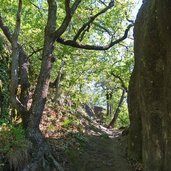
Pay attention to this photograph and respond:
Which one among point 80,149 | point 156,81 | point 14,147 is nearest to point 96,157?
point 80,149

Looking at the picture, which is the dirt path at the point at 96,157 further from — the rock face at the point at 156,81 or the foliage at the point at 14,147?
the rock face at the point at 156,81

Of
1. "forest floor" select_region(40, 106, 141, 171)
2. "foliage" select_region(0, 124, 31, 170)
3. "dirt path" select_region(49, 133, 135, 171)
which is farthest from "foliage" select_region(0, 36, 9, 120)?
"dirt path" select_region(49, 133, 135, 171)

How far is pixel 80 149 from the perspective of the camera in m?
12.8

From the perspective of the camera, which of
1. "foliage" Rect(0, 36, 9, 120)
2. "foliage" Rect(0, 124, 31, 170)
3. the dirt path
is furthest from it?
"foliage" Rect(0, 36, 9, 120)

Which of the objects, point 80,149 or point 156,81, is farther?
point 80,149

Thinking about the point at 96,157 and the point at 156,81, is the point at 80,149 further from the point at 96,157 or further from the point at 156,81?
the point at 156,81

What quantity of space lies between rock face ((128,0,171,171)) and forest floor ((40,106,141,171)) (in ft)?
7.16

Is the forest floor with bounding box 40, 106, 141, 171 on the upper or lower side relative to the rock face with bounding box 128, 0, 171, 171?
lower

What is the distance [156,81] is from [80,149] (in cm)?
476

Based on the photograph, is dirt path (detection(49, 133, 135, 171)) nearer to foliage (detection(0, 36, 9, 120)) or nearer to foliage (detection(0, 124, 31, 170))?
foliage (detection(0, 124, 31, 170))

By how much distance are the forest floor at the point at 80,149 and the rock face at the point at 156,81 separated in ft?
7.16

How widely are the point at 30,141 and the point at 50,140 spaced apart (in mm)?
2140

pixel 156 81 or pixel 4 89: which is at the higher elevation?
pixel 156 81

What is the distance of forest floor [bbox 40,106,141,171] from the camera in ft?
37.6
